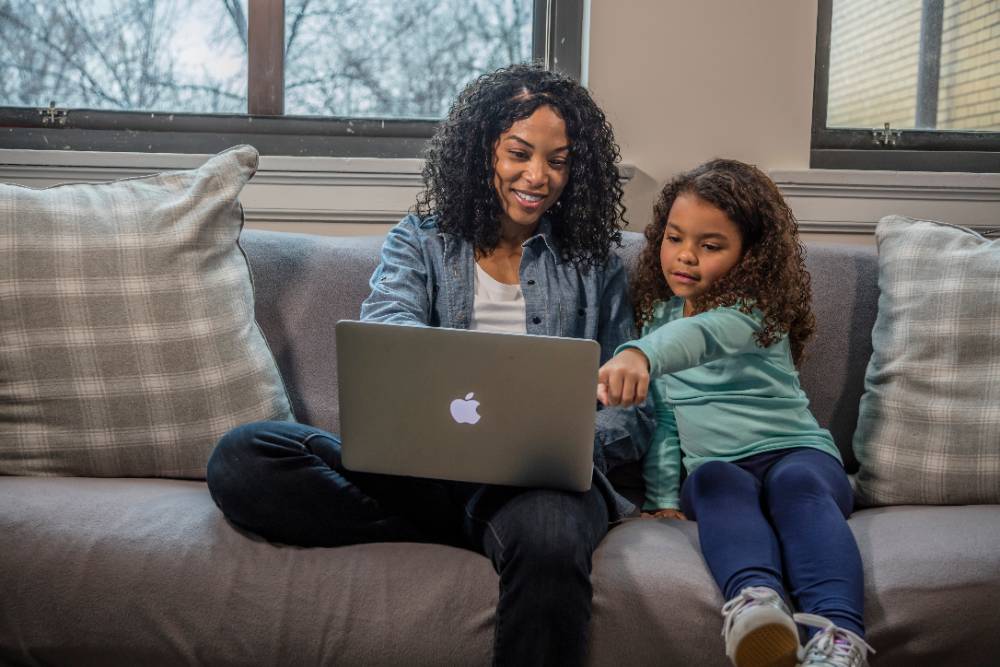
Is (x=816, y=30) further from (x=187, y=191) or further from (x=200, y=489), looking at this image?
(x=200, y=489)

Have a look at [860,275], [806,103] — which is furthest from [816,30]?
[860,275]

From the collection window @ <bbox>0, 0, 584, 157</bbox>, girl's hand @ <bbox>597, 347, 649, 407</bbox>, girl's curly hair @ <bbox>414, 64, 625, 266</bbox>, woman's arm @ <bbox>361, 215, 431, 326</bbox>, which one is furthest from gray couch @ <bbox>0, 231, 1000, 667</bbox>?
window @ <bbox>0, 0, 584, 157</bbox>

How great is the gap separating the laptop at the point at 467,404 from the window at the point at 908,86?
1311 millimetres

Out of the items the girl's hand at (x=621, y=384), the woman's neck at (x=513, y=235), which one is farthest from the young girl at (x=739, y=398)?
the woman's neck at (x=513, y=235)

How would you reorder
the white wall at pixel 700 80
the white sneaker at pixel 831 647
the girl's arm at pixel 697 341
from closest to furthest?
the white sneaker at pixel 831 647, the girl's arm at pixel 697 341, the white wall at pixel 700 80

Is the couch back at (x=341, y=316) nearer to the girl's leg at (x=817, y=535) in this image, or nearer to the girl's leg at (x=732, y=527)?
the girl's leg at (x=817, y=535)

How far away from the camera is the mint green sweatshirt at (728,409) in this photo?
1.48 meters

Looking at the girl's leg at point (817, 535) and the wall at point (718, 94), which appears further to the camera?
the wall at point (718, 94)

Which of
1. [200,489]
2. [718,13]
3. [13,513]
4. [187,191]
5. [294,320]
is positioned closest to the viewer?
[13,513]

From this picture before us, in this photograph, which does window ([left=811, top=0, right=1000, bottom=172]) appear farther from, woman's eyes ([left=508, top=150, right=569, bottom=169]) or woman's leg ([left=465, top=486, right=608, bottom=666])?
woman's leg ([left=465, top=486, right=608, bottom=666])

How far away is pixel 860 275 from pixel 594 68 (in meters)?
0.69

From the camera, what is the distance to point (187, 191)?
63.9 inches

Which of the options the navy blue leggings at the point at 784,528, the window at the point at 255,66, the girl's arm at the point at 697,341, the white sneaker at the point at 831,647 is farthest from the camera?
the window at the point at 255,66

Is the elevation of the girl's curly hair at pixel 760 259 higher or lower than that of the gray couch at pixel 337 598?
higher
